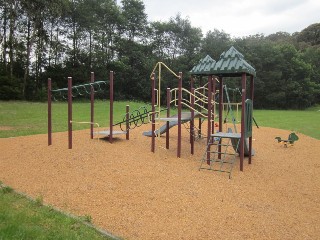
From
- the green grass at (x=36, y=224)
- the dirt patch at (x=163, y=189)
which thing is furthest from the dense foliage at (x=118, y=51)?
the green grass at (x=36, y=224)

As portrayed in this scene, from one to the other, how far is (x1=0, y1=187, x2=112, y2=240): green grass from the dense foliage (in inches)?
1006

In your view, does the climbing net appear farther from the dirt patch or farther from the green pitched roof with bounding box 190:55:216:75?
the green pitched roof with bounding box 190:55:216:75

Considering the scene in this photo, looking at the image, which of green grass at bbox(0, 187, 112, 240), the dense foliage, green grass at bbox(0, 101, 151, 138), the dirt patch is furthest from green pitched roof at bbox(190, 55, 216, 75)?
the dense foliage

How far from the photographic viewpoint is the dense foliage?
31953mm

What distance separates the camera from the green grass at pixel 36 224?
13.1ft

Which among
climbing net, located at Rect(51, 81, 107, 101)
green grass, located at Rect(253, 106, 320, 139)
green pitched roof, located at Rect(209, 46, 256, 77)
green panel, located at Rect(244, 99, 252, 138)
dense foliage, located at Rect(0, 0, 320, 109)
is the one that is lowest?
green grass, located at Rect(253, 106, 320, 139)

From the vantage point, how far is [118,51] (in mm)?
40094

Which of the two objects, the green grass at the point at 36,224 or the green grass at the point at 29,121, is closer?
the green grass at the point at 36,224

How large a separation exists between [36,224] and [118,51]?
37.2 m

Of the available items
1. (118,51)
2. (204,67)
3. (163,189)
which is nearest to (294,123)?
(204,67)

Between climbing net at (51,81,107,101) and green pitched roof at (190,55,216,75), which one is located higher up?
green pitched roof at (190,55,216,75)

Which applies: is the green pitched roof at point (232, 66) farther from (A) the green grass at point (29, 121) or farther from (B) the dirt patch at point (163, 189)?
(A) the green grass at point (29, 121)

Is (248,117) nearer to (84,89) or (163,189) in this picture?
(163,189)

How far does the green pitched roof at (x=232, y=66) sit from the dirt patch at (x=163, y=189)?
2.50m
